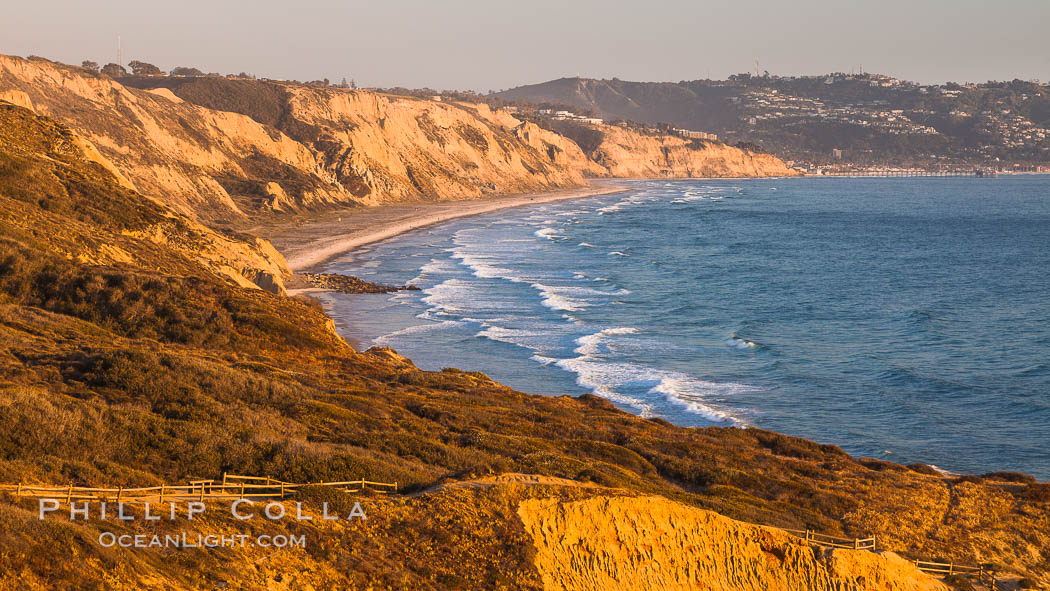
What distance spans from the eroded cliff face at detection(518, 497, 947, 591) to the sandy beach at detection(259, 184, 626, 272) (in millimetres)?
52498

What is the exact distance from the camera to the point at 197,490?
14094 millimetres

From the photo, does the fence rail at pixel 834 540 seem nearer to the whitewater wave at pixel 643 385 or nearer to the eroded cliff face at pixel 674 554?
the eroded cliff face at pixel 674 554

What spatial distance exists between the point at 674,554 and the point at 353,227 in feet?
272

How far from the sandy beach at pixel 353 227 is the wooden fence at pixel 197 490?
50566mm

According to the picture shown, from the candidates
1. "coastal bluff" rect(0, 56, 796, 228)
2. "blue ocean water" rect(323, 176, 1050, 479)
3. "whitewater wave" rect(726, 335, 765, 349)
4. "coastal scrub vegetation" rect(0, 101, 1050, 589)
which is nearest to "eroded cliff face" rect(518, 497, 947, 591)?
"coastal scrub vegetation" rect(0, 101, 1050, 589)

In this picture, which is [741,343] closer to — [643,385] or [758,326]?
[758,326]

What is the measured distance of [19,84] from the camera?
88312 millimetres

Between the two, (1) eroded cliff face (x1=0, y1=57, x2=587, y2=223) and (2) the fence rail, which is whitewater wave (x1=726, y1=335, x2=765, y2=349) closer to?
(2) the fence rail

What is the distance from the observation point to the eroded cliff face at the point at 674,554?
47.4 ft

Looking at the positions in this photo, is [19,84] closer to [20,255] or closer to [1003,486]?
[20,255]

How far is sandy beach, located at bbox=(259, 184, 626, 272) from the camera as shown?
73.9 m

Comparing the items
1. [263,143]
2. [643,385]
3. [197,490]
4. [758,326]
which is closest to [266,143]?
[263,143]

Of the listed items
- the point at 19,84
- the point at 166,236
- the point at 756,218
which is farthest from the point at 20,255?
the point at 756,218

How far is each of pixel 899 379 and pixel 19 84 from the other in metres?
85.6
